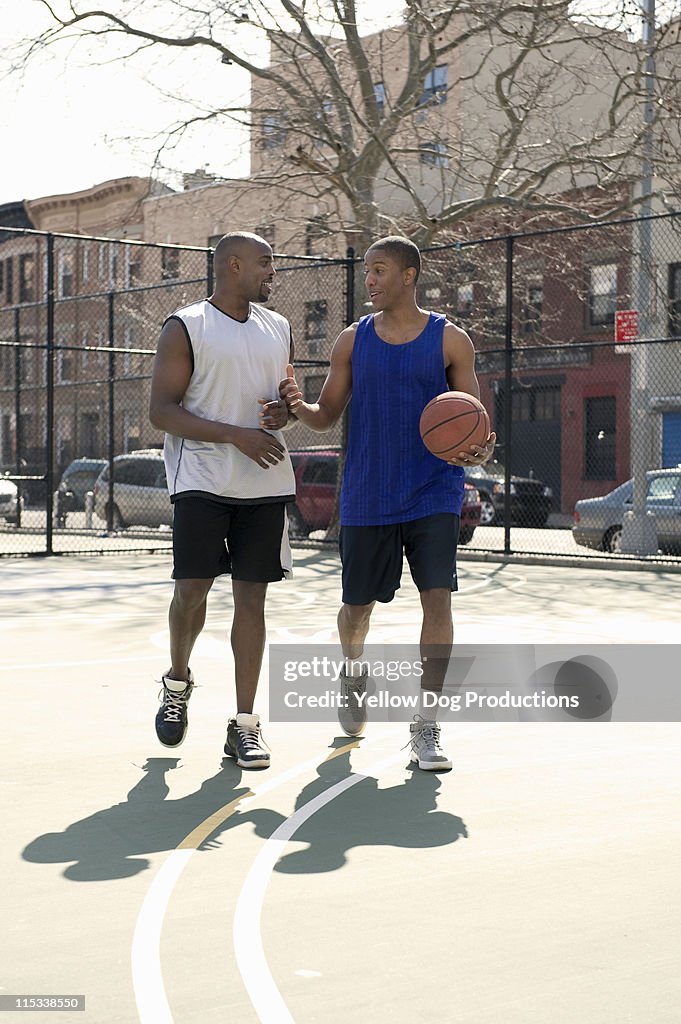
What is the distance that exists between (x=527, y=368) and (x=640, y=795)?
35.8 metres

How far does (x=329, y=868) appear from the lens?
4617mm

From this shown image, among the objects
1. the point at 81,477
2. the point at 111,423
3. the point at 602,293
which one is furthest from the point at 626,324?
the point at 81,477

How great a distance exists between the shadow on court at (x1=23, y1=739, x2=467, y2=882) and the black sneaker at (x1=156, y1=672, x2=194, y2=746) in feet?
0.65

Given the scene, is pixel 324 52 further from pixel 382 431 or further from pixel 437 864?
pixel 437 864

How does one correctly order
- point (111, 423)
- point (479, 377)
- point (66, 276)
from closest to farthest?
point (111, 423), point (479, 377), point (66, 276)

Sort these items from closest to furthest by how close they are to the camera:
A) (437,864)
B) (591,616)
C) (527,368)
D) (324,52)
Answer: (437,864), (591,616), (324,52), (527,368)

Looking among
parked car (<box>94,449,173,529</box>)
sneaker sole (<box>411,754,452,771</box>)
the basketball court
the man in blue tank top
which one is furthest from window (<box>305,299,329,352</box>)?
sneaker sole (<box>411,754,452,771</box>)

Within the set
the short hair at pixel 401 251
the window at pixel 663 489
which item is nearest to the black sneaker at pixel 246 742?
the short hair at pixel 401 251

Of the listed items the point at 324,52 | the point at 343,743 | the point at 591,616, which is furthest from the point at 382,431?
the point at 324,52

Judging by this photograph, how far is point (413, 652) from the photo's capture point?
373 inches

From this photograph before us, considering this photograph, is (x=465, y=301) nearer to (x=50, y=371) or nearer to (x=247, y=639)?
(x=50, y=371)

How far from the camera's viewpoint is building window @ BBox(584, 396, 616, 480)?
126 ft

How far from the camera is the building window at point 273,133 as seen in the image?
66.4 feet

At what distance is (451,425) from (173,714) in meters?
1.67
